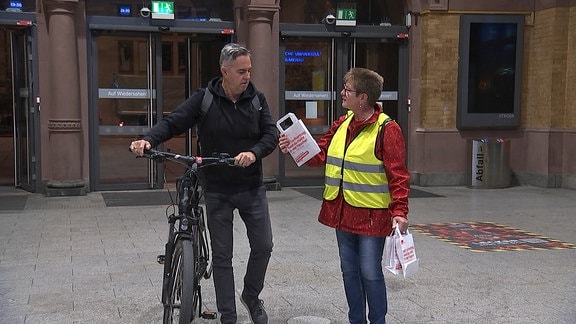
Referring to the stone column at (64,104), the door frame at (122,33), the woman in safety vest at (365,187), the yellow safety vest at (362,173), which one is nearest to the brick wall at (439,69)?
the door frame at (122,33)

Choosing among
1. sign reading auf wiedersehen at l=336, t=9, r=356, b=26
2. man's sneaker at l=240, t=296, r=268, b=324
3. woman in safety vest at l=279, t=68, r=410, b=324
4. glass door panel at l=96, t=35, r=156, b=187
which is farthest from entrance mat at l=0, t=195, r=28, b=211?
woman in safety vest at l=279, t=68, r=410, b=324

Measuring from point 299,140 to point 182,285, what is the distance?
1.15 meters

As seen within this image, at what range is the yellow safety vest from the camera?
3.95 metres

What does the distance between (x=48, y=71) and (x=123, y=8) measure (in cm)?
164

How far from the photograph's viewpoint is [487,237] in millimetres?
7738

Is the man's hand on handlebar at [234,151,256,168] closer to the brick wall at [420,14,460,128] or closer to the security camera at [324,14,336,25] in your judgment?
the security camera at [324,14,336,25]

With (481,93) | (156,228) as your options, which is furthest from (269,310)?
(481,93)

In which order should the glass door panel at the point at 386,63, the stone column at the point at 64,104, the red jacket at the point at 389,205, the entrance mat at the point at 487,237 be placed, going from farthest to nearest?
A: the glass door panel at the point at 386,63
the stone column at the point at 64,104
the entrance mat at the point at 487,237
the red jacket at the point at 389,205

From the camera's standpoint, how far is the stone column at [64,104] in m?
10.4

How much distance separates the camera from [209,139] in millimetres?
4188

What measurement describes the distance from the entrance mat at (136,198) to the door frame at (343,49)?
2314 mm

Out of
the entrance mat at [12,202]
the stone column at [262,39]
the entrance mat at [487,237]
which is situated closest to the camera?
the entrance mat at [487,237]

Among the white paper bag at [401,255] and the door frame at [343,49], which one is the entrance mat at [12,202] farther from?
the white paper bag at [401,255]

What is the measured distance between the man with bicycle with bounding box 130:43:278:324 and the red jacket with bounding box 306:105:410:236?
0.52 metres
